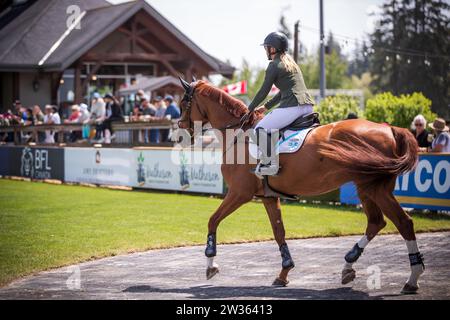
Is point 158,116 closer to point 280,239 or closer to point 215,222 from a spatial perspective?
point 215,222

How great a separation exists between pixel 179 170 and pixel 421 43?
1983 cm

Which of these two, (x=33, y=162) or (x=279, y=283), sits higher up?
(x=33, y=162)

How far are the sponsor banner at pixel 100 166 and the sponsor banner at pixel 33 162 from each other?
599 millimetres

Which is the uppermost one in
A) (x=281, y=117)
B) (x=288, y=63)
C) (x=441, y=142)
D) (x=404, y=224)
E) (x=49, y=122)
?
(x=288, y=63)

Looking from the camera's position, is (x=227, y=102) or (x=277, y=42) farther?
(x=227, y=102)

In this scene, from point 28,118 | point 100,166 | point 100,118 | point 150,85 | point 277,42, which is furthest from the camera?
point 150,85

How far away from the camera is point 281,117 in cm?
924

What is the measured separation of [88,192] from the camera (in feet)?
70.6

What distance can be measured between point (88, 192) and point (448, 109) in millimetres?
22530

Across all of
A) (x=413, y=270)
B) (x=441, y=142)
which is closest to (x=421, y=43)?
(x=441, y=142)

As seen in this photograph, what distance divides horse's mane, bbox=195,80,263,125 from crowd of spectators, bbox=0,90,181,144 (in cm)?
1262

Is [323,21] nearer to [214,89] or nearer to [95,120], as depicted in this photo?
[95,120]
